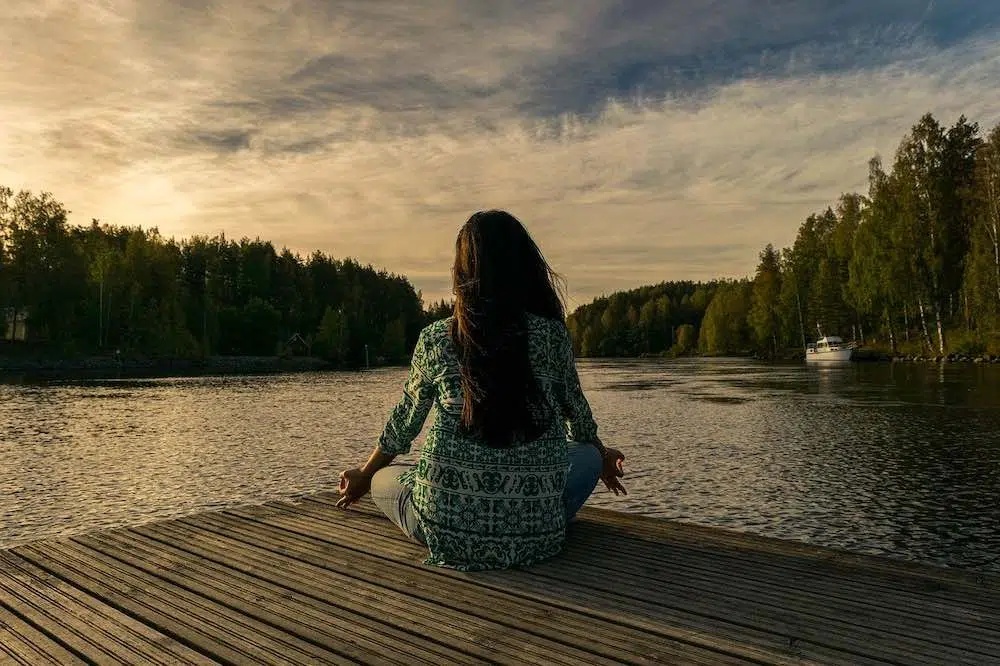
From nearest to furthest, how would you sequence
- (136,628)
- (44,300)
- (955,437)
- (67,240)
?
(136,628), (955,437), (44,300), (67,240)

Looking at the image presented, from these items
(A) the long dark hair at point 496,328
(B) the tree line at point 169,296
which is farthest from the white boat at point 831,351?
(A) the long dark hair at point 496,328

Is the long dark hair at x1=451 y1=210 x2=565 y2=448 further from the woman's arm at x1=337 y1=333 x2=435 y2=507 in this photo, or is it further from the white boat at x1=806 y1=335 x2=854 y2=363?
the white boat at x1=806 y1=335 x2=854 y2=363

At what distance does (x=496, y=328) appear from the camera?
4195 millimetres

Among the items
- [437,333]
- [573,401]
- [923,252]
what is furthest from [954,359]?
[437,333]

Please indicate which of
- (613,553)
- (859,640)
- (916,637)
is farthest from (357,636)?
(916,637)

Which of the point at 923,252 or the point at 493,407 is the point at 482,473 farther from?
the point at 923,252

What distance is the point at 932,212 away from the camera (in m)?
61.8

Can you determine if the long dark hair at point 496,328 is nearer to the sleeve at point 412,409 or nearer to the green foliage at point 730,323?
the sleeve at point 412,409

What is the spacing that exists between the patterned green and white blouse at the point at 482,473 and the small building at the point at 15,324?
94.9 metres

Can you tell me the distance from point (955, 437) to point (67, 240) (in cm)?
9616

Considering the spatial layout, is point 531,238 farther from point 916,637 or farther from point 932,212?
point 932,212

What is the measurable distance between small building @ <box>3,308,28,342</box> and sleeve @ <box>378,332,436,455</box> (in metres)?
94.5

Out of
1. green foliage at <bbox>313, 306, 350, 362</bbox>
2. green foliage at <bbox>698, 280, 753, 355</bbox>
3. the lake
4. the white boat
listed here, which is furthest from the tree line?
the white boat

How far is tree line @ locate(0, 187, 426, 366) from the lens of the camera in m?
84.9
